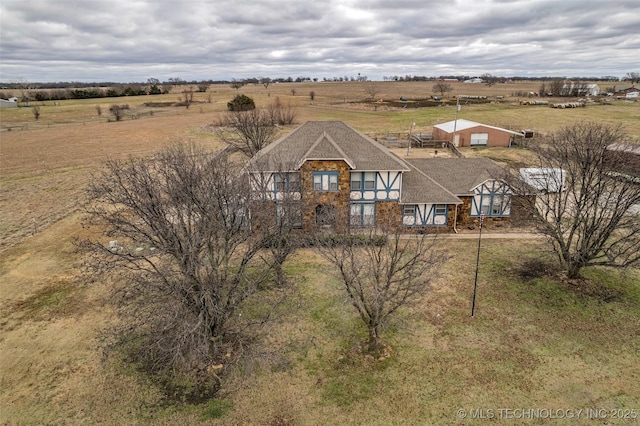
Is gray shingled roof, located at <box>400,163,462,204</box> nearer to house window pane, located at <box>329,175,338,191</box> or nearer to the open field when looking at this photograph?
house window pane, located at <box>329,175,338,191</box>

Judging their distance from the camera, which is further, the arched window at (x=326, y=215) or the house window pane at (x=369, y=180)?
the house window pane at (x=369, y=180)

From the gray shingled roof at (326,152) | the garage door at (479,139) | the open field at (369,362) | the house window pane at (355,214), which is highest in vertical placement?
the gray shingled roof at (326,152)

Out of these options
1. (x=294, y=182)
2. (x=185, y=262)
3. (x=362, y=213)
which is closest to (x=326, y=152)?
(x=294, y=182)

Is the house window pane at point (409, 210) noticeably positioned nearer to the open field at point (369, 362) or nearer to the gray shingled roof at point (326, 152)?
the gray shingled roof at point (326, 152)

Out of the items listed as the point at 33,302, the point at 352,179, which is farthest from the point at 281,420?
the point at 352,179

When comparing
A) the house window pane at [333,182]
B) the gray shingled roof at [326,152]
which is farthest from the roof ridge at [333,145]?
the house window pane at [333,182]

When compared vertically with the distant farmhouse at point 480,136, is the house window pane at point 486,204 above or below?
below
